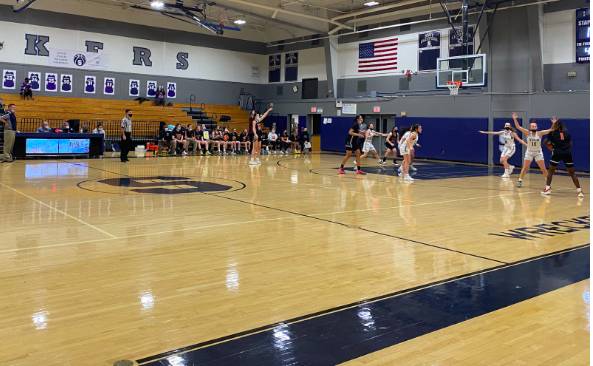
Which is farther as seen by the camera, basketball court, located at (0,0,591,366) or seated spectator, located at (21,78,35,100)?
seated spectator, located at (21,78,35,100)

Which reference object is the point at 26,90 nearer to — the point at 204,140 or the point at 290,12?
the point at 204,140

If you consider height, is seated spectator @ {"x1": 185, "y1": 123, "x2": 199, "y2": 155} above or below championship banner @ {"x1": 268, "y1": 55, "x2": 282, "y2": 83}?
below

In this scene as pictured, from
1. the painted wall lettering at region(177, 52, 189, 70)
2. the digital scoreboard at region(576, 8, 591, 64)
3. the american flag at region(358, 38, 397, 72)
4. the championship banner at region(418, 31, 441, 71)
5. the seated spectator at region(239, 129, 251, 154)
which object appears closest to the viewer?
the digital scoreboard at region(576, 8, 591, 64)

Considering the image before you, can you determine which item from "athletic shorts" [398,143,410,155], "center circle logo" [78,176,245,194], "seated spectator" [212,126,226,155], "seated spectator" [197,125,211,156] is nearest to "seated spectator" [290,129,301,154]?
"seated spectator" [212,126,226,155]

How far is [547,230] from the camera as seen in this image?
7785 mm

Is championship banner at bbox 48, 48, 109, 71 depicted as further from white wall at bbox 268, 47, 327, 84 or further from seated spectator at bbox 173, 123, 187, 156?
white wall at bbox 268, 47, 327, 84

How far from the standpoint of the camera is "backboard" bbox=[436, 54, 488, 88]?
2083cm

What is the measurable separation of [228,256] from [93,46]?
26.1 metres

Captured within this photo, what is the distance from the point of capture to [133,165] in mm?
17844

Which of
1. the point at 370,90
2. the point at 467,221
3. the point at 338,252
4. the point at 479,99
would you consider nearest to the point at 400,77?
the point at 370,90

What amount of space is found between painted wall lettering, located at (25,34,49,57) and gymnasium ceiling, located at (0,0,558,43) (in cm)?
146

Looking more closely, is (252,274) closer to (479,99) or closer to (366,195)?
(366,195)

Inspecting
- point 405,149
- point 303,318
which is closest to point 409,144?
point 405,149

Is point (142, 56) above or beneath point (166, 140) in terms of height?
above
